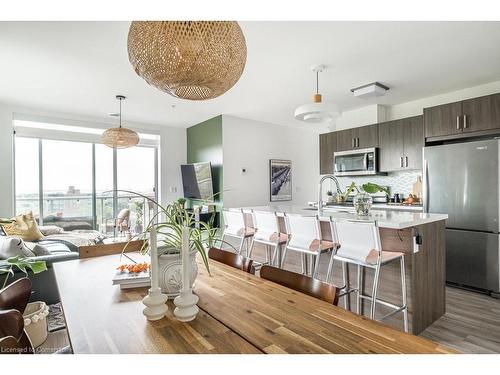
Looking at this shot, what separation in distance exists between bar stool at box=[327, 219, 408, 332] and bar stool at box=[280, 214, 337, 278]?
152 millimetres

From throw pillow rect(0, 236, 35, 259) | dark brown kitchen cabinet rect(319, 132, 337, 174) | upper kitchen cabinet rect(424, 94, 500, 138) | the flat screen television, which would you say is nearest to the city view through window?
the flat screen television

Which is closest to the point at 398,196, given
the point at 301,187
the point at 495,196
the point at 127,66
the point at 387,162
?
the point at 387,162

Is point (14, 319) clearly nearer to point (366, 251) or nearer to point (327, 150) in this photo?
point (366, 251)

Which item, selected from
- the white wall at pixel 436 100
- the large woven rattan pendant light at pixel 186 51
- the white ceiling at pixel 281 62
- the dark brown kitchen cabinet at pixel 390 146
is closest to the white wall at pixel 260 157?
the white ceiling at pixel 281 62

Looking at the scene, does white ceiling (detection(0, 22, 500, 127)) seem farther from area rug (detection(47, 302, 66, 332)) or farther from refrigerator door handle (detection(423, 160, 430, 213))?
area rug (detection(47, 302, 66, 332))

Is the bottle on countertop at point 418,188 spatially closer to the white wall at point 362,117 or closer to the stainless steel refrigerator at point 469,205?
the stainless steel refrigerator at point 469,205

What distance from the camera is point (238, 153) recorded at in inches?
213

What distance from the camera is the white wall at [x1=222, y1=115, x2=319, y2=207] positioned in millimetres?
5285

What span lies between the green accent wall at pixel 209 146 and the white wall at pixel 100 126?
0.31 m

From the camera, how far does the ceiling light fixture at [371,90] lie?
3559 millimetres

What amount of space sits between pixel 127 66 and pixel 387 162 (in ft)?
12.7

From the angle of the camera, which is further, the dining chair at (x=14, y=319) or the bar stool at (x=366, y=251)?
the bar stool at (x=366, y=251)

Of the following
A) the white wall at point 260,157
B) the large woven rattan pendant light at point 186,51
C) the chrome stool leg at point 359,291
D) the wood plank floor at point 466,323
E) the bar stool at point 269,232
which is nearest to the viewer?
the large woven rattan pendant light at point 186,51
